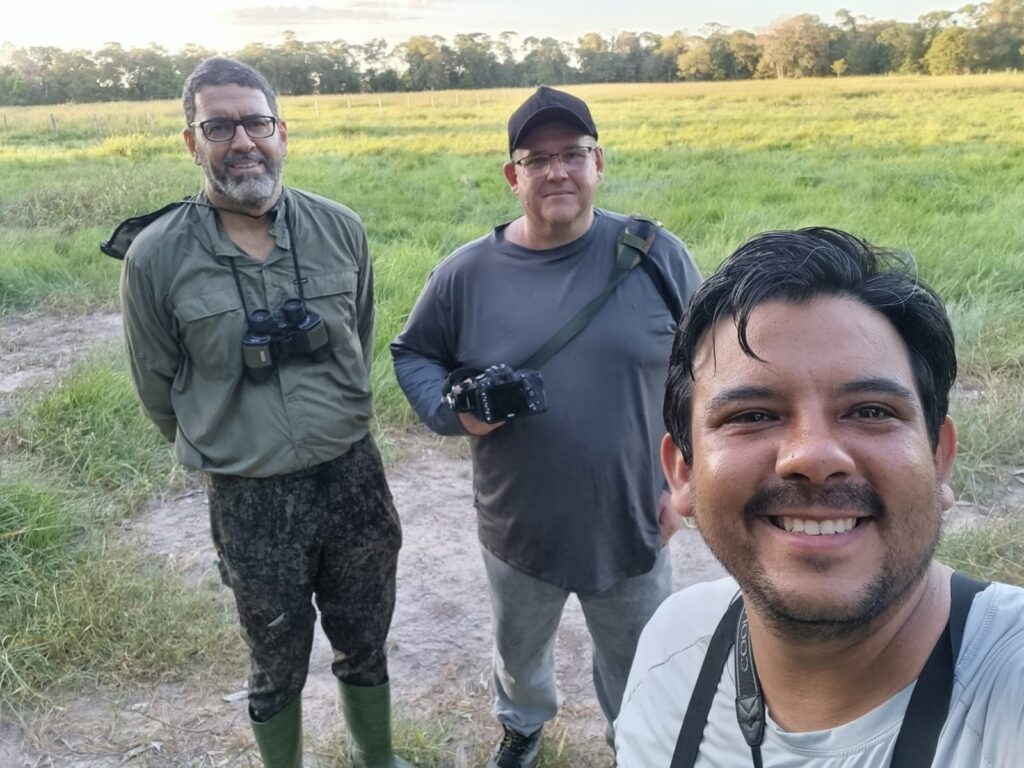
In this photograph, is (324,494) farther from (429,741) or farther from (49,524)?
(49,524)

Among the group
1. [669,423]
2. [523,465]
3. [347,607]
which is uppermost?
[669,423]

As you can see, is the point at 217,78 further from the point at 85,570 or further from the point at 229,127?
the point at 85,570

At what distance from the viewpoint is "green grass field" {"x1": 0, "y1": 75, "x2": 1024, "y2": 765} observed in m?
3.49

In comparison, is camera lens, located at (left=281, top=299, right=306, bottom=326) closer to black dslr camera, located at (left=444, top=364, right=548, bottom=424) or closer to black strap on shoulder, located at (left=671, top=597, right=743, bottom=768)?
black dslr camera, located at (left=444, top=364, right=548, bottom=424)

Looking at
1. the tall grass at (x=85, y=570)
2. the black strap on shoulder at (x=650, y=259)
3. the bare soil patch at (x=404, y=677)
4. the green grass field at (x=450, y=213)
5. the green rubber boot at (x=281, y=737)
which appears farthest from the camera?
the green grass field at (x=450, y=213)

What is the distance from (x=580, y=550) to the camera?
2.04m

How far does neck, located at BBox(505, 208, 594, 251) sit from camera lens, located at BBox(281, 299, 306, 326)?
601 mm

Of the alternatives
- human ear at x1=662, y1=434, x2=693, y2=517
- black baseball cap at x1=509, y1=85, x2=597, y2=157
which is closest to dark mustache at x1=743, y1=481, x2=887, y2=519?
human ear at x1=662, y1=434, x2=693, y2=517

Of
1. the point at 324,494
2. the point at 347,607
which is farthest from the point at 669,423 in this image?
the point at 347,607

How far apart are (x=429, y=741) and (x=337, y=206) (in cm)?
177

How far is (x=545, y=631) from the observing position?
229 centimetres

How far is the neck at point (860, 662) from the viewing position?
95 cm

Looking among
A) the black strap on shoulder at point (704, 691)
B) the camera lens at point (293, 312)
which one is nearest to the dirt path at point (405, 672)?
the camera lens at point (293, 312)

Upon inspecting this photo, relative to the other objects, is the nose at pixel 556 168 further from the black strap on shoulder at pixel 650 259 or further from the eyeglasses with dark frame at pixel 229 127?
the eyeglasses with dark frame at pixel 229 127
